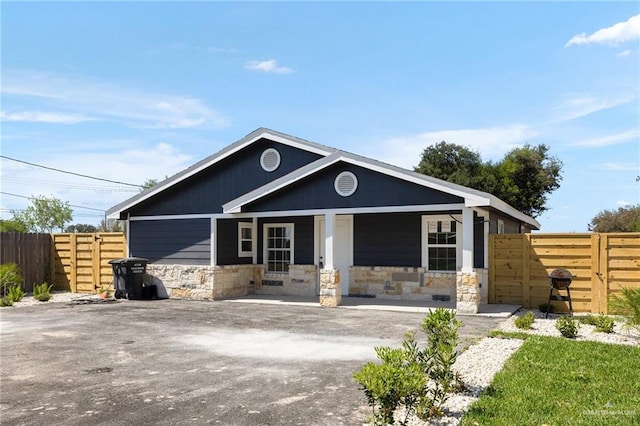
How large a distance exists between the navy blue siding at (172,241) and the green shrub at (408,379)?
37.4 ft

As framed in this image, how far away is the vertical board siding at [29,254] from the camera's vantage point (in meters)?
17.4

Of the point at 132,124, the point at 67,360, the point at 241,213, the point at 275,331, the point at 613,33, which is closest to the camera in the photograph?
the point at 67,360

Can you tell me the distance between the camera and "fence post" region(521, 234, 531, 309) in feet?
42.7

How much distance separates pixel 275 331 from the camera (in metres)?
10.0

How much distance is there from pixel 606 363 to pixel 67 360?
775 cm

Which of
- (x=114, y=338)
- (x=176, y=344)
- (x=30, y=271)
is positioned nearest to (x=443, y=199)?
(x=176, y=344)

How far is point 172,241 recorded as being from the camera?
16.9 metres

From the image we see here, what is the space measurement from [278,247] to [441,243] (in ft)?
17.9

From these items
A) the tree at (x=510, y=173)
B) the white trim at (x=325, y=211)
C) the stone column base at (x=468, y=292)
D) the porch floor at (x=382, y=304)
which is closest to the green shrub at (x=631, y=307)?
the porch floor at (x=382, y=304)

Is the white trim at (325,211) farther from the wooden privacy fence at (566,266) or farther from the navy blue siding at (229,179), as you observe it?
the wooden privacy fence at (566,266)

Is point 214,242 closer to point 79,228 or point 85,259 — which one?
point 85,259

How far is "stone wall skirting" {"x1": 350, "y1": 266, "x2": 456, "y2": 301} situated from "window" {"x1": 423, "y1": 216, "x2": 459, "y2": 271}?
0.84 feet

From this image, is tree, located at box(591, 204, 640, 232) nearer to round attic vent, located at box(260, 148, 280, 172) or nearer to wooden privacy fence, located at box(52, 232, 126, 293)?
round attic vent, located at box(260, 148, 280, 172)

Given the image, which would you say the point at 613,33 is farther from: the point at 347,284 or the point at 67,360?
the point at 67,360
